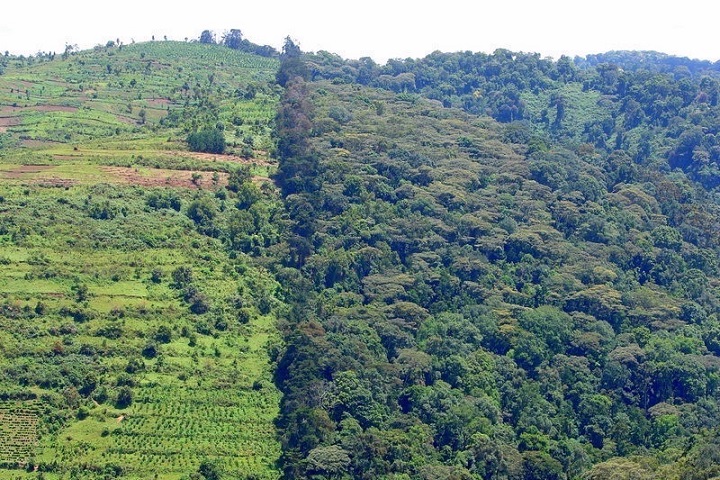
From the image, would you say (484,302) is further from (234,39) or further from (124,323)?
(234,39)

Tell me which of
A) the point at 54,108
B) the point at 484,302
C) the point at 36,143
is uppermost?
the point at 54,108

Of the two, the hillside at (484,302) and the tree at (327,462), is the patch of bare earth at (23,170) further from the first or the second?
the tree at (327,462)

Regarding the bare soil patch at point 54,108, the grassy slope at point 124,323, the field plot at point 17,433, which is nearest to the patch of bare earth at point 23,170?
the grassy slope at point 124,323

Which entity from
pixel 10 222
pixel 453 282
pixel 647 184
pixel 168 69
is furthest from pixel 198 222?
pixel 168 69

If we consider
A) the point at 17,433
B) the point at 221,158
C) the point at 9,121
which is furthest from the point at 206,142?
the point at 17,433

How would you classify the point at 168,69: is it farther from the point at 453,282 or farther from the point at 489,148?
the point at 453,282

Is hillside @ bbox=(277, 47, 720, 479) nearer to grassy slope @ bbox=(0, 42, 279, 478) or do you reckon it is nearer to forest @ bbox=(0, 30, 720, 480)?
forest @ bbox=(0, 30, 720, 480)
